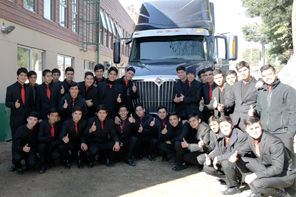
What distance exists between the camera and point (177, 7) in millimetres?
8484

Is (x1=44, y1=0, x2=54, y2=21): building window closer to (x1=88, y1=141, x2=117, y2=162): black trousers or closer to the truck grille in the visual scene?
the truck grille

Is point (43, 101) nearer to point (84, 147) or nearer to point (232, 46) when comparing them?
point (84, 147)

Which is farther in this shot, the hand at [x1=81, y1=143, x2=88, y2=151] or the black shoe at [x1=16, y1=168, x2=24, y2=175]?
the hand at [x1=81, y1=143, x2=88, y2=151]

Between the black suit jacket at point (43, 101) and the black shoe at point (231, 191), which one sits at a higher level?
the black suit jacket at point (43, 101)

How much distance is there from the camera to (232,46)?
7.87 meters

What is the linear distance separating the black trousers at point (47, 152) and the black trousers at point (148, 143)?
1772 millimetres

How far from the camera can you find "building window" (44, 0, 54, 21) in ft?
39.0

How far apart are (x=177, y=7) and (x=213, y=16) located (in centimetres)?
231

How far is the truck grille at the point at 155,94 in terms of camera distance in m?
6.79

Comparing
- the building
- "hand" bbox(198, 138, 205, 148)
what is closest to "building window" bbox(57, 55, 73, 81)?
the building

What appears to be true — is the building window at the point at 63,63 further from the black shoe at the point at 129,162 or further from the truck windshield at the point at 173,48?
the black shoe at the point at 129,162

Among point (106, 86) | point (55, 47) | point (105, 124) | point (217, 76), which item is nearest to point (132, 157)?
point (105, 124)

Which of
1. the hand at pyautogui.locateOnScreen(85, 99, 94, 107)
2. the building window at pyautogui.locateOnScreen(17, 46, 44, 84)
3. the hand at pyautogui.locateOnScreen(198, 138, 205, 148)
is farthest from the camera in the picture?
the building window at pyautogui.locateOnScreen(17, 46, 44, 84)

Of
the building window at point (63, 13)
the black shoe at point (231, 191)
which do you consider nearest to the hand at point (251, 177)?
the black shoe at point (231, 191)
